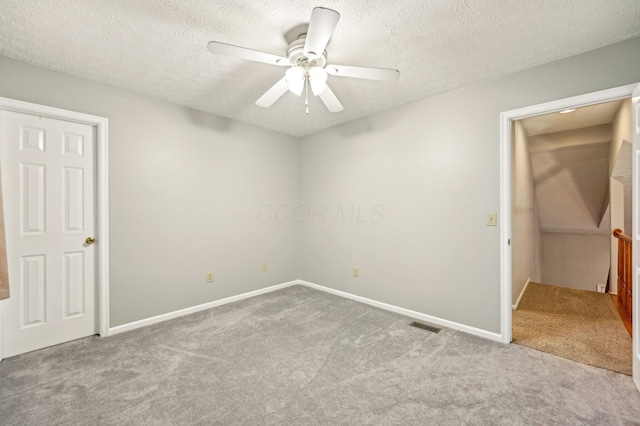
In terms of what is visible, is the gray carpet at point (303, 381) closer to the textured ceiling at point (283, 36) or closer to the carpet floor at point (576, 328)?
the carpet floor at point (576, 328)

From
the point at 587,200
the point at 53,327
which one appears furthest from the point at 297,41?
the point at 587,200

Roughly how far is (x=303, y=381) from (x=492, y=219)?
2.09 meters

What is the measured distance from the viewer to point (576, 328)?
8.83 feet

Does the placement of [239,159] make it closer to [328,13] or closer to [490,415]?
[328,13]

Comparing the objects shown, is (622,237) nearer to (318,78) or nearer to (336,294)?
(336,294)

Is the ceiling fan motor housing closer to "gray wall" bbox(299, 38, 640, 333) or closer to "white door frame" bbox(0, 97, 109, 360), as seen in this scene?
"gray wall" bbox(299, 38, 640, 333)

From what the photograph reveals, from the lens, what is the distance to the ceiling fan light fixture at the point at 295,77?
6.27ft

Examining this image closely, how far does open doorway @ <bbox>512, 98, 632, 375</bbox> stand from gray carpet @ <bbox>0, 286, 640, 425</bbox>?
0.57 metres

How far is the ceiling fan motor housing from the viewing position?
181 cm

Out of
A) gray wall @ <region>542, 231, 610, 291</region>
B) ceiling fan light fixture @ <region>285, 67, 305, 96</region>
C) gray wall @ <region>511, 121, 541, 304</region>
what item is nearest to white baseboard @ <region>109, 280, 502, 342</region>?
gray wall @ <region>511, 121, 541, 304</region>

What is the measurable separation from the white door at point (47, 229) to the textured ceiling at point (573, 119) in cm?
458

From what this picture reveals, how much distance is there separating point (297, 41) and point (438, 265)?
7.84 ft

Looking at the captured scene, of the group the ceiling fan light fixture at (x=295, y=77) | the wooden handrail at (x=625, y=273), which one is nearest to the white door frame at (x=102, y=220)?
the ceiling fan light fixture at (x=295, y=77)

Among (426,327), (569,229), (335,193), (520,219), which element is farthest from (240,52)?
(569,229)
